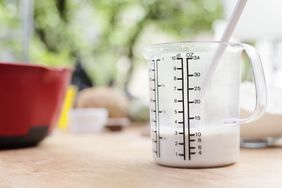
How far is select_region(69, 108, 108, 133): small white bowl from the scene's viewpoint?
1.22 m

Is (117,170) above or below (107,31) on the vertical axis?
below

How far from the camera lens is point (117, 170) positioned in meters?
0.59

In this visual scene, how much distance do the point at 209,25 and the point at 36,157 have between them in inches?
45.9

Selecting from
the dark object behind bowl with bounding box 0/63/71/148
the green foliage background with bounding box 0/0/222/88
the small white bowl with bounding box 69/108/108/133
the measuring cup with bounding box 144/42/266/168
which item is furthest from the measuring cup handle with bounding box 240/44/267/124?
the green foliage background with bounding box 0/0/222/88

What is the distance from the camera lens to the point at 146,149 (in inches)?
32.3

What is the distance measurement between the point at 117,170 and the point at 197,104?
0.13 m

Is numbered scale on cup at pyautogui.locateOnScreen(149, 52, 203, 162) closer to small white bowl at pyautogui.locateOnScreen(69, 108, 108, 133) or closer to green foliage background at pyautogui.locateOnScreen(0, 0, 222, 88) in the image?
small white bowl at pyautogui.locateOnScreen(69, 108, 108, 133)

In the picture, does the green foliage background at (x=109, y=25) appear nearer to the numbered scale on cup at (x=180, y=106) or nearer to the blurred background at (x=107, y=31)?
the blurred background at (x=107, y=31)

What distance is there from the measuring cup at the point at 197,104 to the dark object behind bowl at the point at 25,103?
0.31 metres

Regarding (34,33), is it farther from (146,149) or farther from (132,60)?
(146,149)

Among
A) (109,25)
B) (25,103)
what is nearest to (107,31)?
(109,25)

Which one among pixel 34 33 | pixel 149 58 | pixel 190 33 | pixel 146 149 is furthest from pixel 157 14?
pixel 149 58

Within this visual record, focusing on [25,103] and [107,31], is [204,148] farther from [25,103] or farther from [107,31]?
[107,31]

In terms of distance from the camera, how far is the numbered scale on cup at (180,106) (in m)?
0.56
